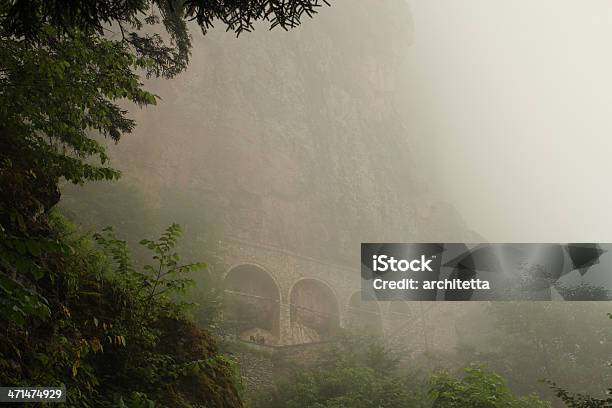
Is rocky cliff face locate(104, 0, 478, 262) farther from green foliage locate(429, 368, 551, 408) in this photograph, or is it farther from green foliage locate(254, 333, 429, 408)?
green foliage locate(429, 368, 551, 408)

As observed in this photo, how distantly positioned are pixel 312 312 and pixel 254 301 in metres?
4.44

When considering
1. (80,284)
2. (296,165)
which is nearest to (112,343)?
(80,284)

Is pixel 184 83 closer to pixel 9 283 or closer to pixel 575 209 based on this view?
pixel 9 283

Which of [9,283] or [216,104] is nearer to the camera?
[9,283]

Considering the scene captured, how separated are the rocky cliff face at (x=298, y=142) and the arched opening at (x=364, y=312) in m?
3.27

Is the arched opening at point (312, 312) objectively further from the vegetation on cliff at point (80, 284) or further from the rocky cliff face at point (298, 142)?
the vegetation on cliff at point (80, 284)

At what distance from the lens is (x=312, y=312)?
28891 millimetres

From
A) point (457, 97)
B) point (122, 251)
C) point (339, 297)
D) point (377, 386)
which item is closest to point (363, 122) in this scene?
point (339, 297)

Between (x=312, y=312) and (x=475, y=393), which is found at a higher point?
(x=312, y=312)

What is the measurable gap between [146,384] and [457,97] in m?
88.5

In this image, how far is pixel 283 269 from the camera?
28016 millimetres

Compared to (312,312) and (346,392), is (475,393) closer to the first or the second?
(346,392)

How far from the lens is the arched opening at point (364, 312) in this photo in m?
31.0

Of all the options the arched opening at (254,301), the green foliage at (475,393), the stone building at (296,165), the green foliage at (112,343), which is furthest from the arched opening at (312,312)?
the green foliage at (112,343)
